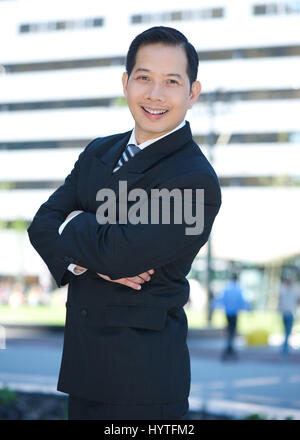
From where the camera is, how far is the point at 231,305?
14.5m

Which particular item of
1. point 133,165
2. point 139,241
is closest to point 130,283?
point 139,241

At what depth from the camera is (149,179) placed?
7.81 feet

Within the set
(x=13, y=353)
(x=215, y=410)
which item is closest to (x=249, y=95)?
(x=13, y=353)

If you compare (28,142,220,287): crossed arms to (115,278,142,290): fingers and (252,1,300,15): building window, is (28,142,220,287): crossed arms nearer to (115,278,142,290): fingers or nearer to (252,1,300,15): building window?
(115,278,142,290): fingers

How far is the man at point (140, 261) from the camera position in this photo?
227 centimetres

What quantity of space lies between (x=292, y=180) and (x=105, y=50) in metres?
16.9

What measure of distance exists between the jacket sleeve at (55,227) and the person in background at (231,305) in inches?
465

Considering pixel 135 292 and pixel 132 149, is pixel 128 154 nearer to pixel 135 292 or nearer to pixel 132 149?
pixel 132 149

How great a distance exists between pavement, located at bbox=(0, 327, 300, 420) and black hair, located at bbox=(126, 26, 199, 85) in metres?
3.66

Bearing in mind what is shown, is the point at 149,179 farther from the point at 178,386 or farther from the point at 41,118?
the point at 41,118

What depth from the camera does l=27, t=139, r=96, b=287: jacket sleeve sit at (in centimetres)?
245

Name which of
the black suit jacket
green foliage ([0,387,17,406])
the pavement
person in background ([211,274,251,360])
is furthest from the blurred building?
the black suit jacket

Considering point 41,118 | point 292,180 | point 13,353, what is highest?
point 41,118

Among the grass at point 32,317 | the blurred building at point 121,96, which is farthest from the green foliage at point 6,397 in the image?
the blurred building at point 121,96
